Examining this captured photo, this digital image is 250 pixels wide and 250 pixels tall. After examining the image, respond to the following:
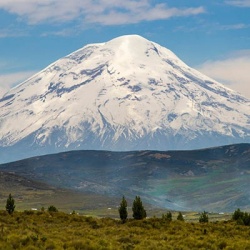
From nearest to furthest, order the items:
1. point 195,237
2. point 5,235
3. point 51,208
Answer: point 5,235
point 195,237
point 51,208

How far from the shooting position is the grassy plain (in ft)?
176

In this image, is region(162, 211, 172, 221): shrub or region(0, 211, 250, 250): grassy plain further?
region(162, 211, 172, 221): shrub

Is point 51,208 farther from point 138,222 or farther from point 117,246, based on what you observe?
point 117,246

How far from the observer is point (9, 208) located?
84.5 metres

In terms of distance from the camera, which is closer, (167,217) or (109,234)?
(109,234)

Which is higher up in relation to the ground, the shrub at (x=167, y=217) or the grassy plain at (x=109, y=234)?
the shrub at (x=167, y=217)

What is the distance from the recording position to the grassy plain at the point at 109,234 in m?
53.6

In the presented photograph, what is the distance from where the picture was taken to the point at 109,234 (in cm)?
6425

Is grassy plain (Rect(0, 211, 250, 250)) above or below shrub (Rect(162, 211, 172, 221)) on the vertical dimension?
below

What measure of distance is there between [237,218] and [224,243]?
30.9 m

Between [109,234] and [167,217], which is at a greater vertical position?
[167,217]

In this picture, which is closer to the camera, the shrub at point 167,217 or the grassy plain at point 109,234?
the grassy plain at point 109,234

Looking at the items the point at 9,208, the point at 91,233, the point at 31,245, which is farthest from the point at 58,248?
the point at 9,208

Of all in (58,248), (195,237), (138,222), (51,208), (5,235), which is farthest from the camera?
(51,208)
